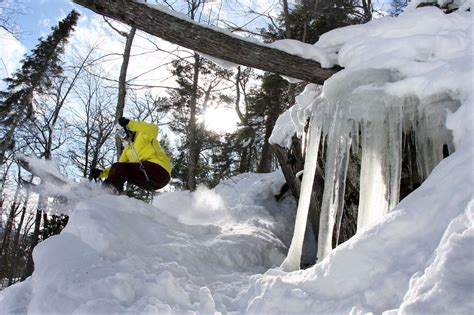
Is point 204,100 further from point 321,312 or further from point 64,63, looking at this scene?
point 321,312

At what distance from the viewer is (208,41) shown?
4.07 metres

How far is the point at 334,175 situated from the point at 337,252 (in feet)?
4.99

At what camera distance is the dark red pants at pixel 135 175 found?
18.2 feet

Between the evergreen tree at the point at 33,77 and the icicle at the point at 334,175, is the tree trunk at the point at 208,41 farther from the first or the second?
the evergreen tree at the point at 33,77

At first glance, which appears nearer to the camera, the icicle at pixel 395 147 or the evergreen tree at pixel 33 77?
the icicle at pixel 395 147

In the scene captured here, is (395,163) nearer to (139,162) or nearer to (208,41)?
(208,41)

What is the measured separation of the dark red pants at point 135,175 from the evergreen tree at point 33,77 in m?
12.6

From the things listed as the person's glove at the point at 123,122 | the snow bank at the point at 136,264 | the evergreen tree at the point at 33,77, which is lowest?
the snow bank at the point at 136,264

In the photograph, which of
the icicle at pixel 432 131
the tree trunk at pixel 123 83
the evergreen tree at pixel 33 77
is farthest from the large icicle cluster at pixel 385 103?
the evergreen tree at pixel 33 77

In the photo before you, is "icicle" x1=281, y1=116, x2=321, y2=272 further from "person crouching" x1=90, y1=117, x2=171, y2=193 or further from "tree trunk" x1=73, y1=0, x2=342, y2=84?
"person crouching" x1=90, y1=117, x2=171, y2=193

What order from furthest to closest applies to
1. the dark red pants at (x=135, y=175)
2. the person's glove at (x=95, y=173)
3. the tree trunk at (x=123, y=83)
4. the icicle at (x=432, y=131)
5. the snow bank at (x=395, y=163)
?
the tree trunk at (x=123, y=83) < the person's glove at (x=95, y=173) < the dark red pants at (x=135, y=175) < the icicle at (x=432, y=131) < the snow bank at (x=395, y=163)

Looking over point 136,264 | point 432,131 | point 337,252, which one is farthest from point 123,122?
point 432,131

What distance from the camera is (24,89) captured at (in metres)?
16.5

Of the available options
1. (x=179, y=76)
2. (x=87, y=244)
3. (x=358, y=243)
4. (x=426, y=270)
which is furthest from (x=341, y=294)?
(x=179, y=76)
